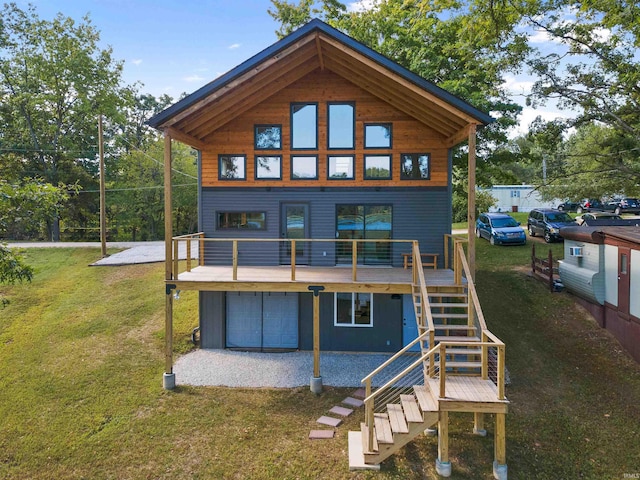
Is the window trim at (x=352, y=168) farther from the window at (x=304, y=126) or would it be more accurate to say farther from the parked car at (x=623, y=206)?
the parked car at (x=623, y=206)

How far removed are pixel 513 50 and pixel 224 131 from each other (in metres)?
11.1

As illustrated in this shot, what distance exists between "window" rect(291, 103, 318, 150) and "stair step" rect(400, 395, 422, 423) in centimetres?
727

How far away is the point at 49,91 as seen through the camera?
96.5ft

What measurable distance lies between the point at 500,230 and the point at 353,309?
443 inches

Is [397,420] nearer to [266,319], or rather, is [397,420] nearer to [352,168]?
[266,319]

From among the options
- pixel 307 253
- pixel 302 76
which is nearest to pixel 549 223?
pixel 307 253

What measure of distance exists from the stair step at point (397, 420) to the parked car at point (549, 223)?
15.8 meters

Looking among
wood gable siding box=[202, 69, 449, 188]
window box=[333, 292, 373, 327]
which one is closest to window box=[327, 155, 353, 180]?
wood gable siding box=[202, 69, 449, 188]

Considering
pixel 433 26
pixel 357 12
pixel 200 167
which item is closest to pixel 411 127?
pixel 200 167

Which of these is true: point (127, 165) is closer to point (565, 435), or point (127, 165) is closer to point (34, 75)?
point (34, 75)

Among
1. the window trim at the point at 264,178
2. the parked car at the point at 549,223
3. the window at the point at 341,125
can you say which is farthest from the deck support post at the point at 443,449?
the parked car at the point at 549,223

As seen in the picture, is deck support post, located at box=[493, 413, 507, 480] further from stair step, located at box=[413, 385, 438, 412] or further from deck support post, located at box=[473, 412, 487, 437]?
deck support post, located at box=[473, 412, 487, 437]

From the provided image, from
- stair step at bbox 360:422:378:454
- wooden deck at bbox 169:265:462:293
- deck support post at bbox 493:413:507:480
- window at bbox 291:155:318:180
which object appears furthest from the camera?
window at bbox 291:155:318:180

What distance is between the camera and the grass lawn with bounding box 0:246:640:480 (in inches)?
276
